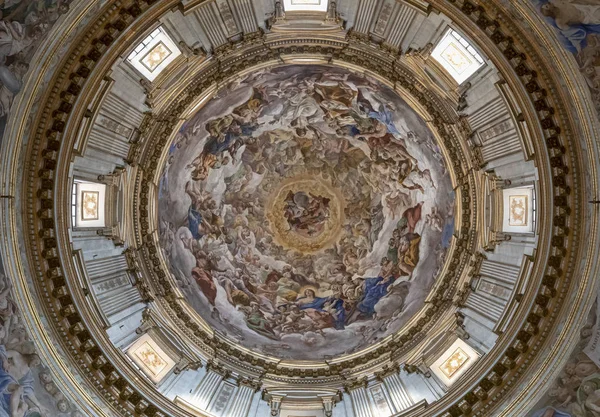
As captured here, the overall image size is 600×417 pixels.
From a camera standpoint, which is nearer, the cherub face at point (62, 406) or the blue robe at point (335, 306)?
the cherub face at point (62, 406)

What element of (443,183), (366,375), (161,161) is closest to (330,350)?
(366,375)

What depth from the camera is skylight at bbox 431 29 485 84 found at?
57.1 feet

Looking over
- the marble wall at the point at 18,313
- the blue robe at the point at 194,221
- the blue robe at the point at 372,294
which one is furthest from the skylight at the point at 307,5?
the blue robe at the point at 372,294

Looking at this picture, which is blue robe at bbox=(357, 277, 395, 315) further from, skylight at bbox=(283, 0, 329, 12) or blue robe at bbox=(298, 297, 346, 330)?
skylight at bbox=(283, 0, 329, 12)

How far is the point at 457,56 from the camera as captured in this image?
17969 mm

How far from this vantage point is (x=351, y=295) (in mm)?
25594

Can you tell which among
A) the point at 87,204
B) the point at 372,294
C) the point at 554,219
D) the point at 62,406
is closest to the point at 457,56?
the point at 554,219

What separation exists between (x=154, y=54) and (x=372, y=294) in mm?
12697

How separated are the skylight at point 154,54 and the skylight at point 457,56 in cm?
774

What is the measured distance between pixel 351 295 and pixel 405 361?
17.2 ft

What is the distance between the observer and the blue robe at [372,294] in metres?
24.6

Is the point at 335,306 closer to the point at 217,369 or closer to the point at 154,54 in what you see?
the point at 217,369

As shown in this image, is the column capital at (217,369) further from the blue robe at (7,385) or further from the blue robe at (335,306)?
the blue robe at (7,385)

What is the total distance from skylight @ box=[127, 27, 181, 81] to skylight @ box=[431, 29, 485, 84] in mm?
7744
